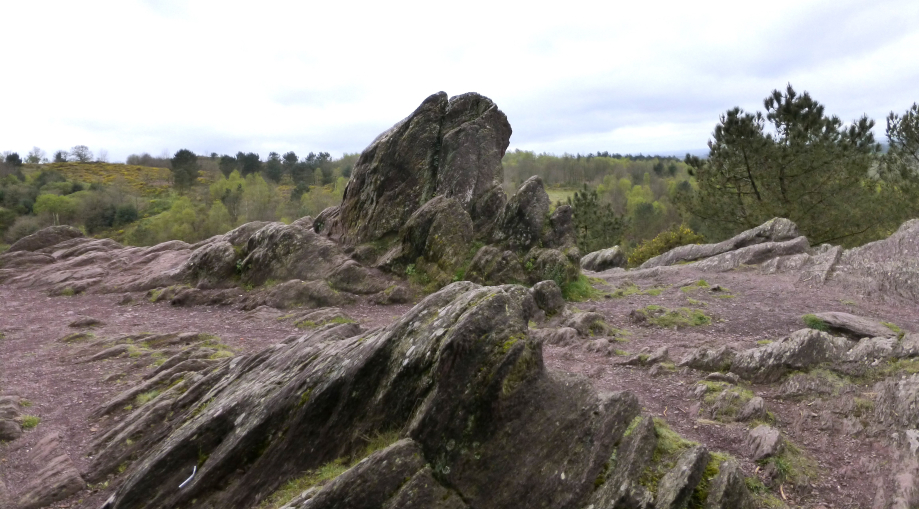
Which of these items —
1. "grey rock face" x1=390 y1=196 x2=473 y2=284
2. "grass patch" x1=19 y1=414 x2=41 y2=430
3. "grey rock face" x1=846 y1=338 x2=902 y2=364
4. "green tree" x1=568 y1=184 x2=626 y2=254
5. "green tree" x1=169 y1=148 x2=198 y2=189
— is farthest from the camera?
"green tree" x1=169 y1=148 x2=198 y2=189

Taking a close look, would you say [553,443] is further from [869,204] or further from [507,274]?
[869,204]

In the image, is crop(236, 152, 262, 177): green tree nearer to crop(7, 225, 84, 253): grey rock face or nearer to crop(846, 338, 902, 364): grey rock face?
crop(7, 225, 84, 253): grey rock face

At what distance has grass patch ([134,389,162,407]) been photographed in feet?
39.2

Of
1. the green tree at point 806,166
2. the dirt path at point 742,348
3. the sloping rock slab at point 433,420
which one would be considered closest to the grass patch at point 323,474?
the sloping rock slab at point 433,420

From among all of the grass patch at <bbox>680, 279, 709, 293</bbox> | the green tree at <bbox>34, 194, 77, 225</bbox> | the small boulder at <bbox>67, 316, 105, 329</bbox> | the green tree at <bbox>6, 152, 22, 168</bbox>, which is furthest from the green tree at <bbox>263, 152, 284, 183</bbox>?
the grass patch at <bbox>680, 279, 709, 293</bbox>

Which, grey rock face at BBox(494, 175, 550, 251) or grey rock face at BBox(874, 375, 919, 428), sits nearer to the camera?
grey rock face at BBox(874, 375, 919, 428)

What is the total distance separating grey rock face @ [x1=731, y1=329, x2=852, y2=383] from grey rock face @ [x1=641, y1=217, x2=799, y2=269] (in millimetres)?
18126

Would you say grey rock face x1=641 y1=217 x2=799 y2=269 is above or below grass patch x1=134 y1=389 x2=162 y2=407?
above

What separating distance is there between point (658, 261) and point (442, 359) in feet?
92.7

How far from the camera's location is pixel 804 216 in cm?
→ 3272

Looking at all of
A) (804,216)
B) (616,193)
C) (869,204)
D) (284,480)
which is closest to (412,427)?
(284,480)

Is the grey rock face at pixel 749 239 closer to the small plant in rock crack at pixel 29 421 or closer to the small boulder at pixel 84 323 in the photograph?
the small boulder at pixel 84 323

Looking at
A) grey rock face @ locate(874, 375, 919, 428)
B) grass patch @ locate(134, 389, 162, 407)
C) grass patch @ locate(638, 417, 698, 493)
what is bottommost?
grass patch @ locate(134, 389, 162, 407)

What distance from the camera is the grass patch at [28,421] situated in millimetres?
11219
